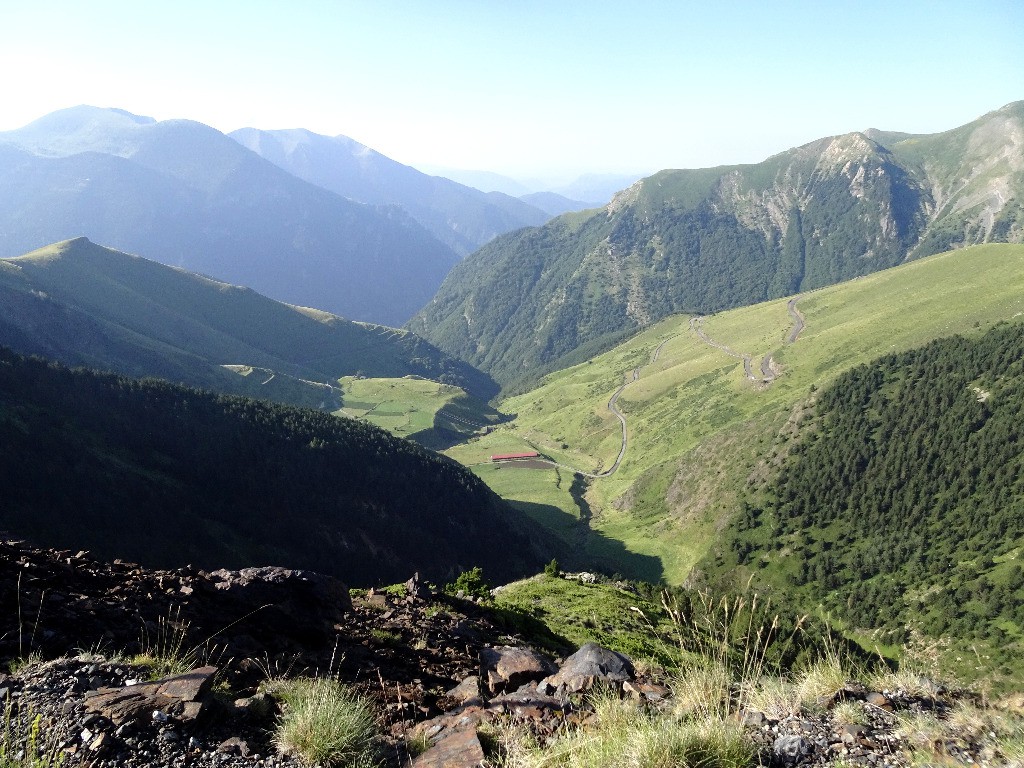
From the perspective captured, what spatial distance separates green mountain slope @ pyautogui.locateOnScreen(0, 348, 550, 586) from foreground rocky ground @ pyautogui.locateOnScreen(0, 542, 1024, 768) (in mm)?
67550

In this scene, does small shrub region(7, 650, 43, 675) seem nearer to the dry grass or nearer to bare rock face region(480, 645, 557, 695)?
the dry grass

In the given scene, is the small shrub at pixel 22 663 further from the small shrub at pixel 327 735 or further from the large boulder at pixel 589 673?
the large boulder at pixel 589 673

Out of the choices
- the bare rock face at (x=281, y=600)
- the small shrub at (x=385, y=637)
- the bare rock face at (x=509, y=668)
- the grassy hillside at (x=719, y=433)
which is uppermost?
the bare rock face at (x=281, y=600)

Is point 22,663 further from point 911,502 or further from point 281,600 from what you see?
point 911,502

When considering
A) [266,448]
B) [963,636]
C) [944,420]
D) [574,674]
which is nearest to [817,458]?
[944,420]

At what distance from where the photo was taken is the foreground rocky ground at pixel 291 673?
7.55m

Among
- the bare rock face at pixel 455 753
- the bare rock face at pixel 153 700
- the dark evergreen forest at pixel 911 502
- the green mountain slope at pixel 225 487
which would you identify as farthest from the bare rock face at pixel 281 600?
the dark evergreen forest at pixel 911 502

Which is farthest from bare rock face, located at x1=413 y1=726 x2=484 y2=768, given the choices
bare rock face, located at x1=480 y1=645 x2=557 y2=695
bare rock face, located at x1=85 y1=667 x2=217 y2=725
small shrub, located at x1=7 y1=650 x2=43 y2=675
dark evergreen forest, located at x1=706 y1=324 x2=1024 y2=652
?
dark evergreen forest, located at x1=706 y1=324 x2=1024 y2=652

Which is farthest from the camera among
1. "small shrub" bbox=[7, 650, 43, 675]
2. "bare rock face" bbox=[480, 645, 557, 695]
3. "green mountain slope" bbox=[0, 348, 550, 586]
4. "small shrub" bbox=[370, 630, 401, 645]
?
"green mountain slope" bbox=[0, 348, 550, 586]

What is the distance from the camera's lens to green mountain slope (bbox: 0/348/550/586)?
8019 cm

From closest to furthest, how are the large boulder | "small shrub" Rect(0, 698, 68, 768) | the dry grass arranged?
"small shrub" Rect(0, 698, 68, 768) < the dry grass < the large boulder

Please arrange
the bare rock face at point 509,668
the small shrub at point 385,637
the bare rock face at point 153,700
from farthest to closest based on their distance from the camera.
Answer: the small shrub at point 385,637
the bare rock face at point 509,668
the bare rock face at point 153,700

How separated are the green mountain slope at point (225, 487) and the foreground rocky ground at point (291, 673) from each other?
67550 millimetres

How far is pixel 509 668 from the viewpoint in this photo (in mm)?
13734
